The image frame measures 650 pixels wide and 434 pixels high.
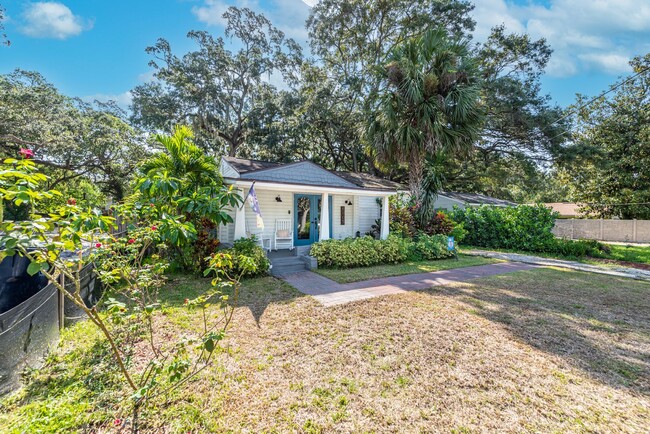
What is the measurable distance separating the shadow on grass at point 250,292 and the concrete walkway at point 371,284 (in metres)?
0.41

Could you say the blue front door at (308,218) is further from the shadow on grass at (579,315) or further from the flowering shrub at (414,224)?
the shadow on grass at (579,315)

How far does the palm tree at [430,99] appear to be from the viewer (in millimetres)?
11266

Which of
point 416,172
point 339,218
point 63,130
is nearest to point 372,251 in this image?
point 339,218

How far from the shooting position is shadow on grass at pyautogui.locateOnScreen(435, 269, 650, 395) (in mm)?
3439

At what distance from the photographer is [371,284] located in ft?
22.7

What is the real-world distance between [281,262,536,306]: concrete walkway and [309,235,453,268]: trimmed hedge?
965 millimetres

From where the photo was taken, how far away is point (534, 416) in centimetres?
249

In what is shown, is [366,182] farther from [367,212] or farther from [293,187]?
[293,187]

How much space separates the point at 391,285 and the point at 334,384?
424cm

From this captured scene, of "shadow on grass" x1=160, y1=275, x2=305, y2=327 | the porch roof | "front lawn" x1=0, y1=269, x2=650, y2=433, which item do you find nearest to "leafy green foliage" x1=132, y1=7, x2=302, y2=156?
the porch roof

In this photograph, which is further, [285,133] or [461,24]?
[285,133]

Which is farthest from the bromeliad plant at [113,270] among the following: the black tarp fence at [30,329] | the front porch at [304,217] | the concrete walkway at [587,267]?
the concrete walkway at [587,267]

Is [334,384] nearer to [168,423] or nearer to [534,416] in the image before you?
[168,423]

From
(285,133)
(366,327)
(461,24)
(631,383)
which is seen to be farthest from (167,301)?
(461,24)
